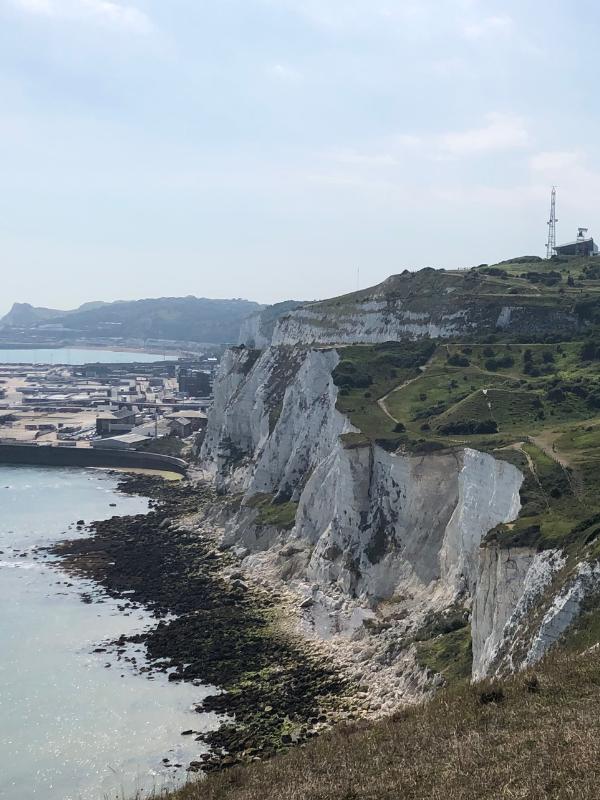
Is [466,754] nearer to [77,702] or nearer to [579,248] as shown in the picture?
[77,702]

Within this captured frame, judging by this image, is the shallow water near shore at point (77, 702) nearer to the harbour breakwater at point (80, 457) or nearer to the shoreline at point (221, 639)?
the shoreline at point (221, 639)

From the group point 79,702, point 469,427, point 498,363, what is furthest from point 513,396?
point 79,702

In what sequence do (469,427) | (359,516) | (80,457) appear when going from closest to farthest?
(359,516) → (469,427) → (80,457)

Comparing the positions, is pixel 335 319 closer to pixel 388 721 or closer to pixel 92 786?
pixel 92 786

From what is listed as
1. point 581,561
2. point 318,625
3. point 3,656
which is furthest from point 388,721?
point 3,656

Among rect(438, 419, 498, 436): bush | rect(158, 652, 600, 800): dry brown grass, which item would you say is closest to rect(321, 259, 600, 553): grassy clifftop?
rect(438, 419, 498, 436): bush
